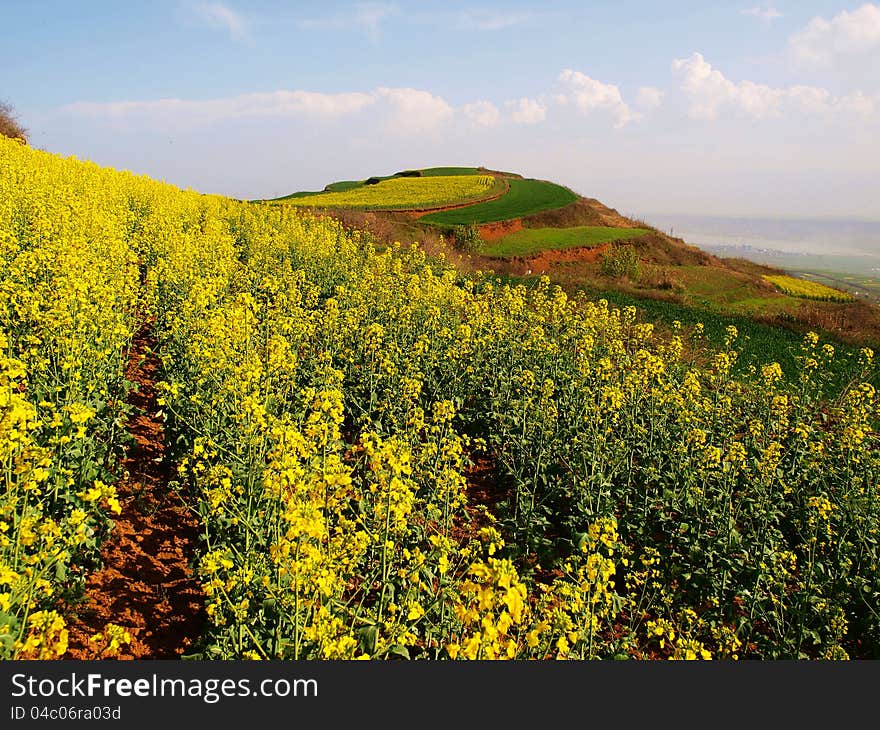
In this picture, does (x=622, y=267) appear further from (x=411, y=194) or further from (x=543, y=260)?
(x=411, y=194)

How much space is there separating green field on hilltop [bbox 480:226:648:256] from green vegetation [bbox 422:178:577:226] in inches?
149

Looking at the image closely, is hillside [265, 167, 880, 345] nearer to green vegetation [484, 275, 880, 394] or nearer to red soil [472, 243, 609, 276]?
red soil [472, 243, 609, 276]

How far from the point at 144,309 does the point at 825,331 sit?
91.7ft

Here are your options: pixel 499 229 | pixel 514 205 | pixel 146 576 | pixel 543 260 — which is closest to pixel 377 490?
pixel 146 576

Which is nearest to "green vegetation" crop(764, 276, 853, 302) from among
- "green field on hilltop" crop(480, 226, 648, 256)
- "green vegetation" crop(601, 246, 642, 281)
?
"green vegetation" crop(601, 246, 642, 281)

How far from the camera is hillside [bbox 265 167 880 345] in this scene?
33.2 meters

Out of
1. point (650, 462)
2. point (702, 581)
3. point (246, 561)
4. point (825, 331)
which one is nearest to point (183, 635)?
point (246, 561)

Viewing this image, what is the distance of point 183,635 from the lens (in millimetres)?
5410

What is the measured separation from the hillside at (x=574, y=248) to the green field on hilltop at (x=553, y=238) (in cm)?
10

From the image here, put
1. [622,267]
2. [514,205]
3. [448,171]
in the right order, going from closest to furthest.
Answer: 1. [622,267]
2. [514,205]
3. [448,171]

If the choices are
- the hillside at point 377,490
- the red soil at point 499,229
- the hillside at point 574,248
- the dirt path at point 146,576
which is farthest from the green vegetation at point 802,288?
the dirt path at point 146,576

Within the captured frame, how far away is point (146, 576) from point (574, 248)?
160ft

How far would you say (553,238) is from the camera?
53.0 m

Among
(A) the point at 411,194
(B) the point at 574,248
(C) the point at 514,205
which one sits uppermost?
(A) the point at 411,194
